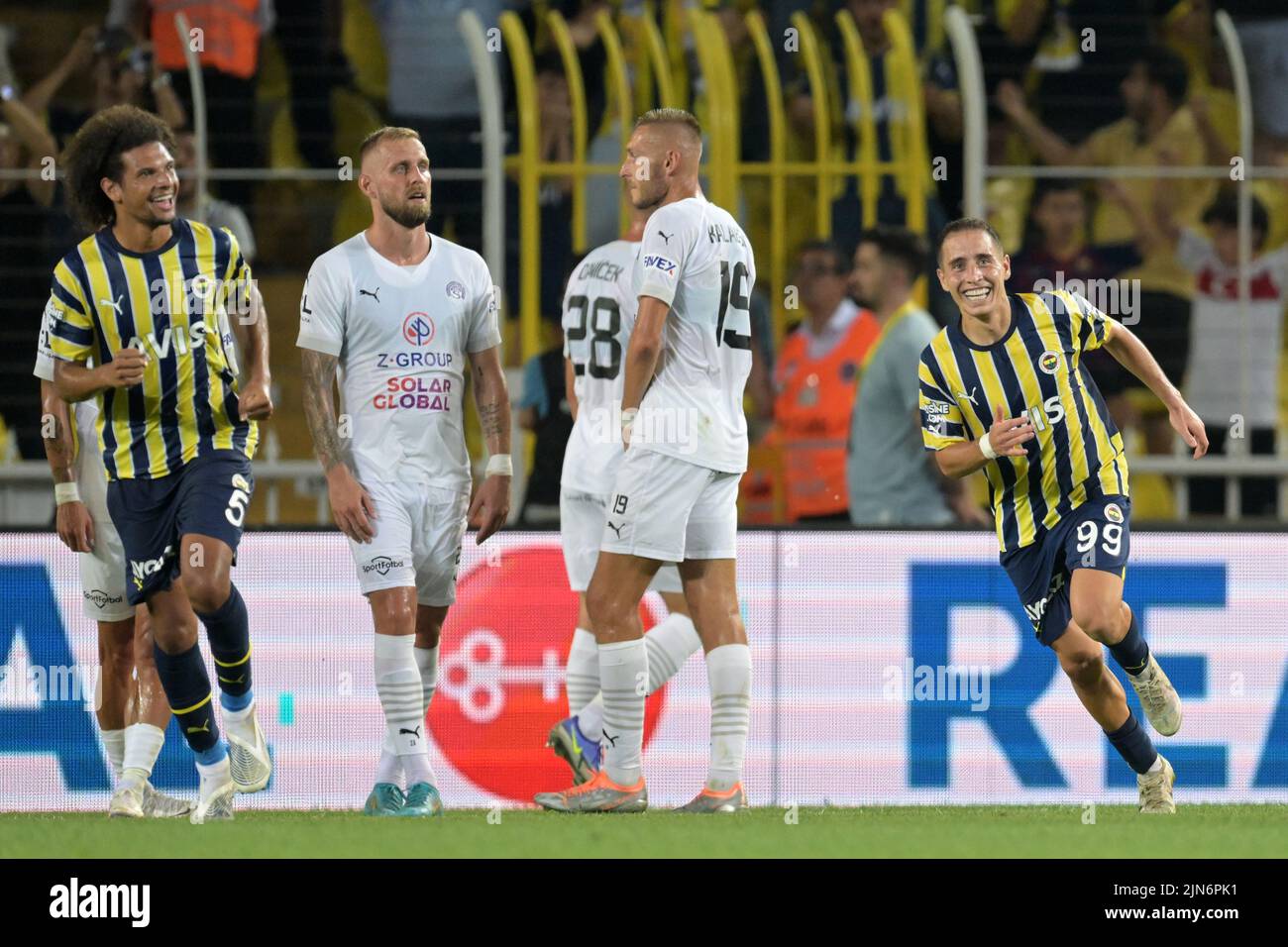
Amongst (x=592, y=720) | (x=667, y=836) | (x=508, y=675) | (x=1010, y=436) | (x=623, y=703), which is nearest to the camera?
(x=667, y=836)

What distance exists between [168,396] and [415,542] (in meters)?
0.83

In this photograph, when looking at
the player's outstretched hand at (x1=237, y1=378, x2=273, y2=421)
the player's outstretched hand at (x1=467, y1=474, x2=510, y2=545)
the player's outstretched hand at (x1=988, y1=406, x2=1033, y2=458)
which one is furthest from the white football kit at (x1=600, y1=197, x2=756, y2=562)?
the player's outstretched hand at (x1=237, y1=378, x2=273, y2=421)

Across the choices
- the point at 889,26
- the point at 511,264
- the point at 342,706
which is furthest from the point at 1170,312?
the point at 342,706

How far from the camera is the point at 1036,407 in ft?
19.8

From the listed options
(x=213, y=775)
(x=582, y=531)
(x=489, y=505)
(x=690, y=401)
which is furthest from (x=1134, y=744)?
(x=213, y=775)

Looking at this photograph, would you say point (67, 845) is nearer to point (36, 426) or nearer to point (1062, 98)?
point (36, 426)

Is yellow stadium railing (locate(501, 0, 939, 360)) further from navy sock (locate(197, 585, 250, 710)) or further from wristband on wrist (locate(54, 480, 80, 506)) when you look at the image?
navy sock (locate(197, 585, 250, 710))

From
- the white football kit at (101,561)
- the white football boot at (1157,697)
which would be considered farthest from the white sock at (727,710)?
the white football kit at (101,561)

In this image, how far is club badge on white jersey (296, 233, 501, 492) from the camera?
20.3ft

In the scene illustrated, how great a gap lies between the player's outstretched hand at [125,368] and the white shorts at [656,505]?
4.55ft

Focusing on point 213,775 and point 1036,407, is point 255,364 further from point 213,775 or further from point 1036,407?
point 1036,407

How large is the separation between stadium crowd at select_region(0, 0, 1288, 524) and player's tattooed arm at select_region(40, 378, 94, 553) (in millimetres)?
2416

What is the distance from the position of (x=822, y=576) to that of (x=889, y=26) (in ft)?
9.79

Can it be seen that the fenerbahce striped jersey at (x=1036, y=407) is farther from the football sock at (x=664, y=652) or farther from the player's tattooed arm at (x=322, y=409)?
the player's tattooed arm at (x=322, y=409)
